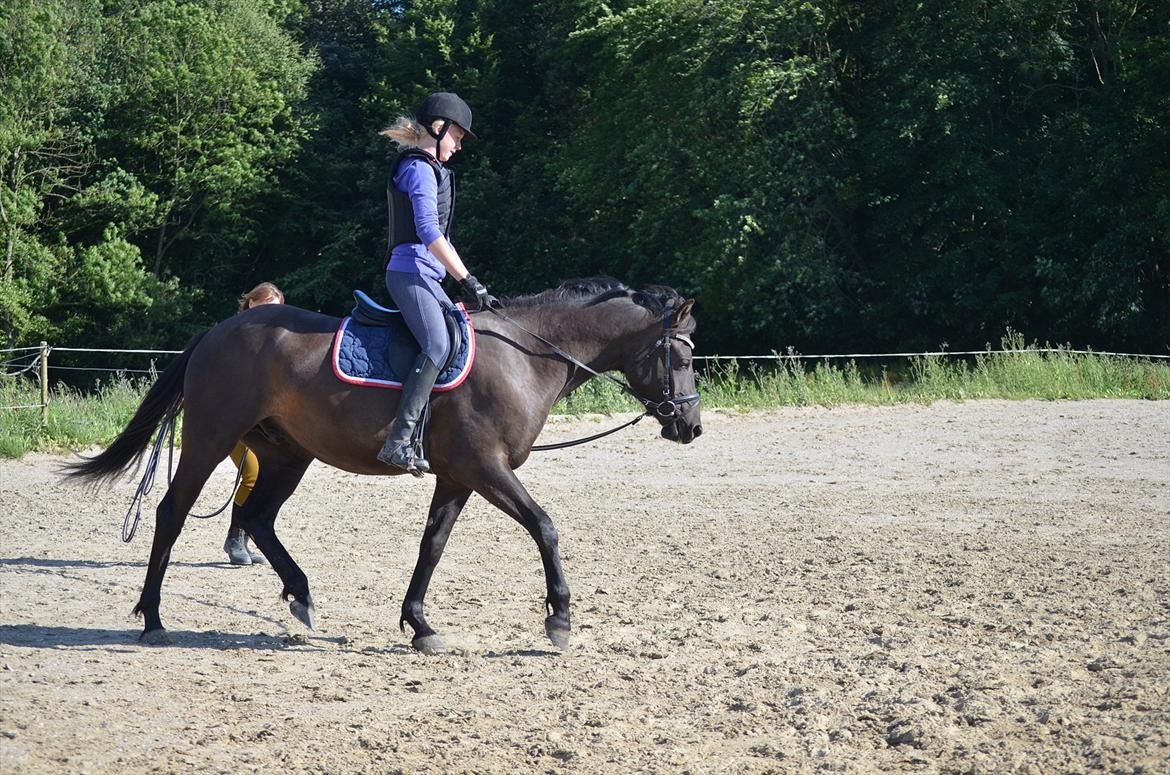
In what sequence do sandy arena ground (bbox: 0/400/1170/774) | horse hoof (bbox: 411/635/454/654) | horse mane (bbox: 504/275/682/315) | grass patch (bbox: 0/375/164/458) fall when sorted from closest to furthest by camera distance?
sandy arena ground (bbox: 0/400/1170/774)
horse hoof (bbox: 411/635/454/654)
horse mane (bbox: 504/275/682/315)
grass patch (bbox: 0/375/164/458)

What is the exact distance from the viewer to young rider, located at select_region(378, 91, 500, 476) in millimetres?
7102

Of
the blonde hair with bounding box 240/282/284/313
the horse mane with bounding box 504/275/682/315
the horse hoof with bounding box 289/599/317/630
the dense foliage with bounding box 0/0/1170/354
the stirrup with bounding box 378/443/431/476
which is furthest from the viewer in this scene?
the dense foliage with bounding box 0/0/1170/354

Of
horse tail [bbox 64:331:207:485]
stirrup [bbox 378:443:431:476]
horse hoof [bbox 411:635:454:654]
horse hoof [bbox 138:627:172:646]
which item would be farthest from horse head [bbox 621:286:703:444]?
horse hoof [bbox 138:627:172:646]

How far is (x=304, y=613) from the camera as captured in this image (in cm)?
764

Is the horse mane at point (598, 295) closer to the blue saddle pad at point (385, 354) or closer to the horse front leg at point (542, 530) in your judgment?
the blue saddle pad at point (385, 354)

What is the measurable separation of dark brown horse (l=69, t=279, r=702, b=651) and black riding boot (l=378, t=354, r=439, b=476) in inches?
7.0

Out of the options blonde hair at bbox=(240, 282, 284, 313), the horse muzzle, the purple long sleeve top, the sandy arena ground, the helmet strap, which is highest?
the helmet strap

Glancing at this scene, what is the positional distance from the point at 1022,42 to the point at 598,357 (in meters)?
28.8

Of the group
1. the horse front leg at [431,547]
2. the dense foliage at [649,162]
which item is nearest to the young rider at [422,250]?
the horse front leg at [431,547]

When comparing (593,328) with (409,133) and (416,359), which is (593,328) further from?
(409,133)

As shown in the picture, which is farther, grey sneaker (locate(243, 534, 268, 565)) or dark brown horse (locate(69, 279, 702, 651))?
grey sneaker (locate(243, 534, 268, 565))

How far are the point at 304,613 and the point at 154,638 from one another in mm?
880

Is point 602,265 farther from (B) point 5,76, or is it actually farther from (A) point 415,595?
(A) point 415,595

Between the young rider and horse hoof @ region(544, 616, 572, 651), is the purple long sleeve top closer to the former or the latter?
the young rider
